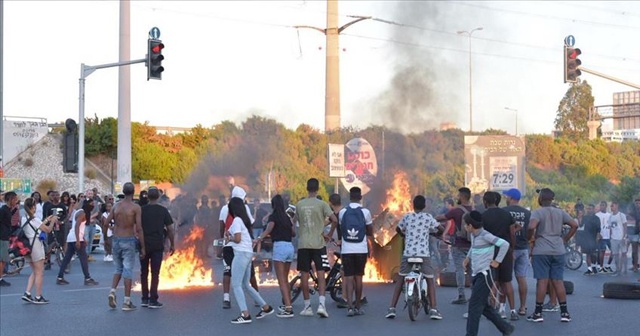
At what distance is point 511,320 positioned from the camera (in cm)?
1280

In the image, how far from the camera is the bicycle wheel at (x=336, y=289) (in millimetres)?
14836

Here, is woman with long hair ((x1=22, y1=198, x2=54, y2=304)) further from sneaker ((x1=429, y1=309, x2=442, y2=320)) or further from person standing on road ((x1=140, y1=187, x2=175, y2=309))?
sneaker ((x1=429, y1=309, x2=442, y2=320))

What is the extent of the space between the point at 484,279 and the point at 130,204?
6124mm

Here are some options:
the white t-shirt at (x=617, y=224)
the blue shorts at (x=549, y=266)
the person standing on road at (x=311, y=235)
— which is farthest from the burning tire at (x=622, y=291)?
the white t-shirt at (x=617, y=224)

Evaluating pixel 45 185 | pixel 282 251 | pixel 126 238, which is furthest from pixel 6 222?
pixel 45 185

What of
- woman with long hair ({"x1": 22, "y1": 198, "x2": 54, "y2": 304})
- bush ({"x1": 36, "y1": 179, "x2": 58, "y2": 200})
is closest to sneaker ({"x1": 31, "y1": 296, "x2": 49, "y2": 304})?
woman with long hair ({"x1": 22, "y1": 198, "x2": 54, "y2": 304})

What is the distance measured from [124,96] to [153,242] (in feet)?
49.0

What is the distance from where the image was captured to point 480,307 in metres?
10.3

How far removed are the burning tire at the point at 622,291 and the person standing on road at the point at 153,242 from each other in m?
7.21

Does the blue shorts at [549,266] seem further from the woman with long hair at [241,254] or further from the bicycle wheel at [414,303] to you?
the woman with long hair at [241,254]

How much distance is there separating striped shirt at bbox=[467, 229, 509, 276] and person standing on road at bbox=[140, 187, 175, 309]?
544 centimetres

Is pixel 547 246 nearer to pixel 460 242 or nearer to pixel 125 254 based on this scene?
pixel 460 242

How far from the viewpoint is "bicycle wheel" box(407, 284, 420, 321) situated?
12.6m

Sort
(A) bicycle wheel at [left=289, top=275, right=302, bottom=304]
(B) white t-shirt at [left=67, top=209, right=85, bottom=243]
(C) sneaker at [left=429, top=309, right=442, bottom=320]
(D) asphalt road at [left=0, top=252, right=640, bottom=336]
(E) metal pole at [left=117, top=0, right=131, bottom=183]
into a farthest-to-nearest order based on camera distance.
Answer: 1. (E) metal pole at [left=117, top=0, right=131, bottom=183]
2. (B) white t-shirt at [left=67, top=209, right=85, bottom=243]
3. (A) bicycle wheel at [left=289, top=275, right=302, bottom=304]
4. (C) sneaker at [left=429, top=309, right=442, bottom=320]
5. (D) asphalt road at [left=0, top=252, right=640, bottom=336]
